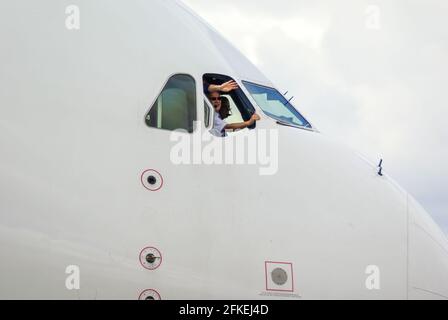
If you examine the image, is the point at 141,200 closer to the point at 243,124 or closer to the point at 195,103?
the point at 195,103

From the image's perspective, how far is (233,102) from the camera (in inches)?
315

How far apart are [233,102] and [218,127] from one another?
56 centimetres

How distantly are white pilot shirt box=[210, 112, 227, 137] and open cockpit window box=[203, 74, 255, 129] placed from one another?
0.11 m

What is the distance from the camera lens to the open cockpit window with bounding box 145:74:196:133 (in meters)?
7.38

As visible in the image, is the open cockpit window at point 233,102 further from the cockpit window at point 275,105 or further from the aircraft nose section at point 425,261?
the aircraft nose section at point 425,261

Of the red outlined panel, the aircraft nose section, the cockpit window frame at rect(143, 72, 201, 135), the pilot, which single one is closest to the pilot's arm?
the pilot

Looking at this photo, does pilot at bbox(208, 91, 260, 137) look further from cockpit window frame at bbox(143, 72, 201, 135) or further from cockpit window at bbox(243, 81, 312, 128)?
cockpit window at bbox(243, 81, 312, 128)

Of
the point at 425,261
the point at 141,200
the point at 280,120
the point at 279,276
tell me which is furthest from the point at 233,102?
the point at 425,261

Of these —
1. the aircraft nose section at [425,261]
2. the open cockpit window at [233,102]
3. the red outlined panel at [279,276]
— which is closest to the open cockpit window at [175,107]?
the open cockpit window at [233,102]

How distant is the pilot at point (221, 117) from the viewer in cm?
759

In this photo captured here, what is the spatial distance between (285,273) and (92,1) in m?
4.17
